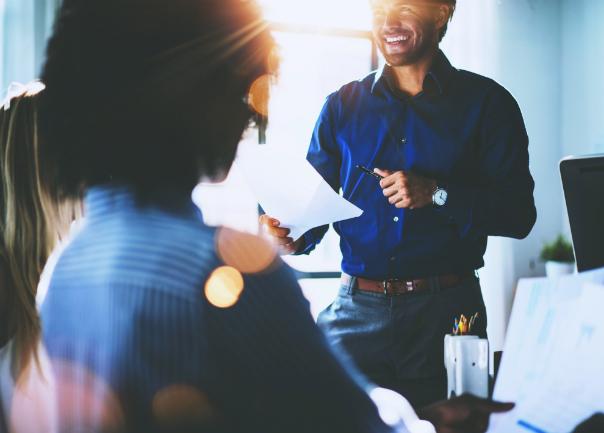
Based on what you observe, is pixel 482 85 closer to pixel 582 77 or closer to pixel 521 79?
pixel 521 79

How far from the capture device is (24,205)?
136 centimetres

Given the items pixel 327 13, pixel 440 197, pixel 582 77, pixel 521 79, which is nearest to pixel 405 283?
pixel 440 197

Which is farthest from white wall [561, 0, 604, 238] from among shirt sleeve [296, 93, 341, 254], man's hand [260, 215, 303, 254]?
man's hand [260, 215, 303, 254]

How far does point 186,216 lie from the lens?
57cm

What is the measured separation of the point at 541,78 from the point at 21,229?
13.3ft

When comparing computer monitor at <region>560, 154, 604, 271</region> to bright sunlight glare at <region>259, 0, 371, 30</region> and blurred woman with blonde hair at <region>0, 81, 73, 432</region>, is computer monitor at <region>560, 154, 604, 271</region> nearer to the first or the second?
blurred woman with blonde hair at <region>0, 81, 73, 432</region>

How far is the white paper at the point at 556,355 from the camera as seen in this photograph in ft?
2.04

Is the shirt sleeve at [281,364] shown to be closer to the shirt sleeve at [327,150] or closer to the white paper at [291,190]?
the white paper at [291,190]

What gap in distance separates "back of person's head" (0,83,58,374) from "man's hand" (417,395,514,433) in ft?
3.03

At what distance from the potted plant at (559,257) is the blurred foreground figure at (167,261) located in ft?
12.4

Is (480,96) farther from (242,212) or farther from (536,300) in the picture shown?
(242,212)

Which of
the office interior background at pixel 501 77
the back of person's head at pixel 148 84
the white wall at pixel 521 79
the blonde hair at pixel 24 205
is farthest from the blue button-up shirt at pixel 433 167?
the white wall at pixel 521 79

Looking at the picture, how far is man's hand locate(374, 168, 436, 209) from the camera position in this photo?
148 centimetres

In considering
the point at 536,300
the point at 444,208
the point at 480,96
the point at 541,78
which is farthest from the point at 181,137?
the point at 541,78
